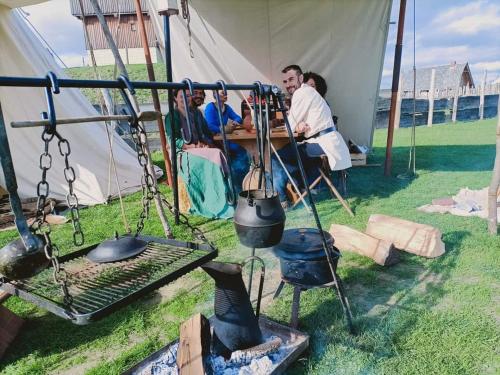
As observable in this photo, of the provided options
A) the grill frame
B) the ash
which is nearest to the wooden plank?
the ash

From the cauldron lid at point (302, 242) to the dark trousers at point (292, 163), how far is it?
227 centimetres

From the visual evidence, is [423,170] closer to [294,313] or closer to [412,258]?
[412,258]

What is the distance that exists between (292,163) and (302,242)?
2.84 metres

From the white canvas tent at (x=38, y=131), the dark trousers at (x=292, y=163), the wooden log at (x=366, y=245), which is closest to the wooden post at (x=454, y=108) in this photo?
the dark trousers at (x=292, y=163)

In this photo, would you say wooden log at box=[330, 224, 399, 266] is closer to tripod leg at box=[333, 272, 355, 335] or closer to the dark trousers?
tripod leg at box=[333, 272, 355, 335]

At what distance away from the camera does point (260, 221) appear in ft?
5.88

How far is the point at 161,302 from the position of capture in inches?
110

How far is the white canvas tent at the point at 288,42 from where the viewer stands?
237 inches

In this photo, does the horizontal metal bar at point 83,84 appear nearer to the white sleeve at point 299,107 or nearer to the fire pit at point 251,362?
the fire pit at point 251,362

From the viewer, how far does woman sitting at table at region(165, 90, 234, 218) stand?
4.52 m

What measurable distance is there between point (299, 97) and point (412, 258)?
8.10ft

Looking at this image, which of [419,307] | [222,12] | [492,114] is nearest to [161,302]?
[419,307]

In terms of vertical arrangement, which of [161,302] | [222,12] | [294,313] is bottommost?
[161,302]

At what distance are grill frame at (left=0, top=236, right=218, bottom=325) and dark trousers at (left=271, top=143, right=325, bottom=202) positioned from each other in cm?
308
